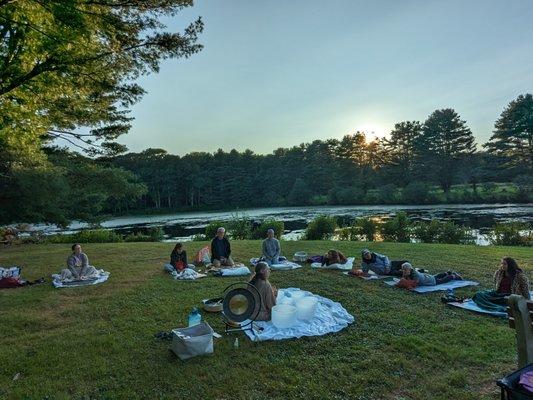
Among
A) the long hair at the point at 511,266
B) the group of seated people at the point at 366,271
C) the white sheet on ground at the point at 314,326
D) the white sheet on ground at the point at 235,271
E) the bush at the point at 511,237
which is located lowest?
the bush at the point at 511,237

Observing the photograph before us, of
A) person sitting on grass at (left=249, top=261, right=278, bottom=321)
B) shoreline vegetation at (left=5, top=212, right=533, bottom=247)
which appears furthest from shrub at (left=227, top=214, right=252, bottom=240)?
person sitting on grass at (left=249, top=261, right=278, bottom=321)

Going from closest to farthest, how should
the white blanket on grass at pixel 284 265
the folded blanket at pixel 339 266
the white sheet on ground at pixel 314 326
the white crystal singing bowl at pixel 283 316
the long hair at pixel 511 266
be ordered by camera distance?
the white sheet on ground at pixel 314 326 < the white crystal singing bowl at pixel 283 316 < the long hair at pixel 511 266 < the folded blanket at pixel 339 266 < the white blanket on grass at pixel 284 265

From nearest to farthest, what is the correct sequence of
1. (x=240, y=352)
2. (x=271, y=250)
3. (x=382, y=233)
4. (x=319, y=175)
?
1. (x=240, y=352)
2. (x=271, y=250)
3. (x=382, y=233)
4. (x=319, y=175)

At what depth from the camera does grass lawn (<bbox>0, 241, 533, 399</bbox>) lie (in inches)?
161

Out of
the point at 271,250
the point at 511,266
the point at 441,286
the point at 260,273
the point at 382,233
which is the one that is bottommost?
the point at 382,233

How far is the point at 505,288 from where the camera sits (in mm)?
6816

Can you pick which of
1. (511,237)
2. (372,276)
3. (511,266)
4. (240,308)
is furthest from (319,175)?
(240,308)

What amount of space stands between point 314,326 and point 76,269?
6.94m

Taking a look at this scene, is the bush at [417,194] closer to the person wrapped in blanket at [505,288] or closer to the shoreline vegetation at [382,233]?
the shoreline vegetation at [382,233]

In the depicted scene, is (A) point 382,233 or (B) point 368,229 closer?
(A) point 382,233

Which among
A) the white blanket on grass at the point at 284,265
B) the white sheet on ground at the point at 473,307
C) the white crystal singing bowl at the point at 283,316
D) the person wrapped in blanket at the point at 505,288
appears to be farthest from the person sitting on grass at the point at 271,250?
Result: the person wrapped in blanket at the point at 505,288

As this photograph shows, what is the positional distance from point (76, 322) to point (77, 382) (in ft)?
7.93

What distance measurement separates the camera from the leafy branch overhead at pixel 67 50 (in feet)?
24.9

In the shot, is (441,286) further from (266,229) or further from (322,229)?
(266,229)
